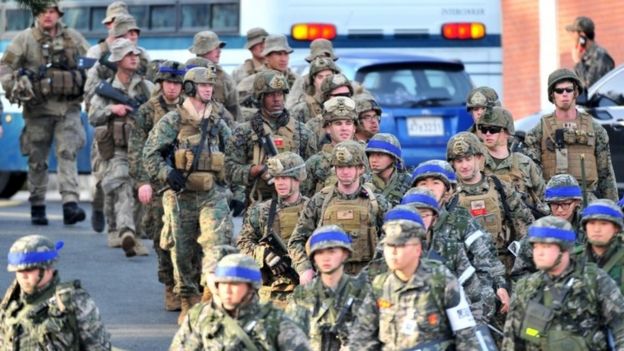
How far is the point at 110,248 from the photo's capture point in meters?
18.6

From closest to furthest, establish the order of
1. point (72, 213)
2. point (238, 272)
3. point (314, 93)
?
point (238, 272), point (314, 93), point (72, 213)

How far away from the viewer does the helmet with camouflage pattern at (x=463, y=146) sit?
1337cm

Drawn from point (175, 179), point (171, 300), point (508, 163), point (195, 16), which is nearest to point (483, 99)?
point (508, 163)

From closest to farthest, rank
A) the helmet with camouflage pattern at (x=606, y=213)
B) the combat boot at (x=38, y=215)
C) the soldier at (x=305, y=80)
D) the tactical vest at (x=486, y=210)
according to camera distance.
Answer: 1. the helmet with camouflage pattern at (x=606, y=213)
2. the tactical vest at (x=486, y=210)
3. the soldier at (x=305, y=80)
4. the combat boot at (x=38, y=215)

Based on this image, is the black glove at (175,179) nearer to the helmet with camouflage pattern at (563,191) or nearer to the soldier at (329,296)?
the helmet with camouflage pattern at (563,191)

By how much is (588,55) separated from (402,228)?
34.8 feet

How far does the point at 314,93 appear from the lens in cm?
1678

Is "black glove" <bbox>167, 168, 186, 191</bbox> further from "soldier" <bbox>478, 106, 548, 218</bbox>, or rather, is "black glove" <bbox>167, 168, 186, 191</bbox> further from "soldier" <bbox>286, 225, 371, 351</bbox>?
"soldier" <bbox>286, 225, 371, 351</bbox>

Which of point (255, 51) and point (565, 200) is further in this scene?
point (255, 51)

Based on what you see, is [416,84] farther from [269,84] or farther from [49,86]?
[269,84]

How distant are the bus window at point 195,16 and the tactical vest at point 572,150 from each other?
817 centimetres

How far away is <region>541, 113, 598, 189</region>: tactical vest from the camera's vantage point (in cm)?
1523

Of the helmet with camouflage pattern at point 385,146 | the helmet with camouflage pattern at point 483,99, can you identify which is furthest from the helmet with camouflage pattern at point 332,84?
the helmet with camouflage pattern at point 385,146

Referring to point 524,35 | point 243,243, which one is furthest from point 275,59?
point 524,35
